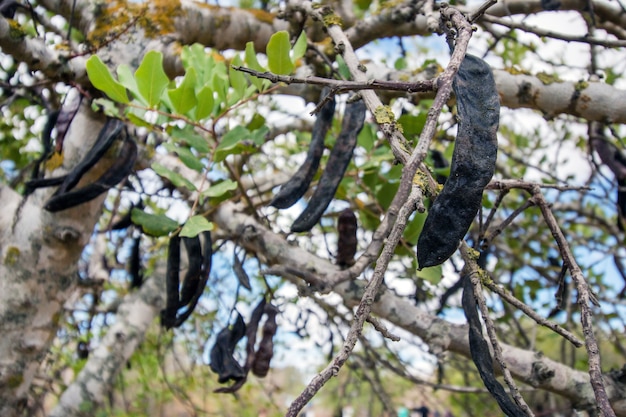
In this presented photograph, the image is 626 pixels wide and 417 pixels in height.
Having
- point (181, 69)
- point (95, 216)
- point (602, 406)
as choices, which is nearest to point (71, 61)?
point (181, 69)

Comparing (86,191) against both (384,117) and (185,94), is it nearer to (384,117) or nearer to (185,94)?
(185,94)

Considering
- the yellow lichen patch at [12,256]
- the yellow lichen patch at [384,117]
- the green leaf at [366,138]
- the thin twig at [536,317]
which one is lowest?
the yellow lichen patch at [12,256]

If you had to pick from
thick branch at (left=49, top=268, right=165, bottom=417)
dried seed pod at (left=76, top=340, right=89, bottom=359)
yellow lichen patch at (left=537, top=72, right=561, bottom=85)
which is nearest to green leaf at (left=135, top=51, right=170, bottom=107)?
yellow lichen patch at (left=537, top=72, right=561, bottom=85)

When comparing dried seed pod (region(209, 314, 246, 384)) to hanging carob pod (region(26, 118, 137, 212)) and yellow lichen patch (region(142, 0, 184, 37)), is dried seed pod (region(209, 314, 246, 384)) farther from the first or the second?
yellow lichen patch (region(142, 0, 184, 37))

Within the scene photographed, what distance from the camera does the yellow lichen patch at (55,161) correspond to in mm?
1817

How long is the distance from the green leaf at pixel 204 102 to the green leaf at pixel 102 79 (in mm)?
167

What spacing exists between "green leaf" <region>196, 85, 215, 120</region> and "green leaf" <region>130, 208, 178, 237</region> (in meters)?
0.28

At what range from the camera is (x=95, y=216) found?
A: 1.87 metres

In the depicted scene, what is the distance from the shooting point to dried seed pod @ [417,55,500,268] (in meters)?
0.78

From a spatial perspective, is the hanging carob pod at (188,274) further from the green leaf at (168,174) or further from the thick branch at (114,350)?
the thick branch at (114,350)

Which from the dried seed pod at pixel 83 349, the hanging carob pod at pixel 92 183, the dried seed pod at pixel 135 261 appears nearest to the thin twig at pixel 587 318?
the hanging carob pod at pixel 92 183

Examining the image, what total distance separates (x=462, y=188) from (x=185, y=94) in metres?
0.80

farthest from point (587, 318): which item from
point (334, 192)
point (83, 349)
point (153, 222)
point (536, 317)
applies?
point (83, 349)

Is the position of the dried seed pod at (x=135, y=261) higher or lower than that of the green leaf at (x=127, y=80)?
lower
